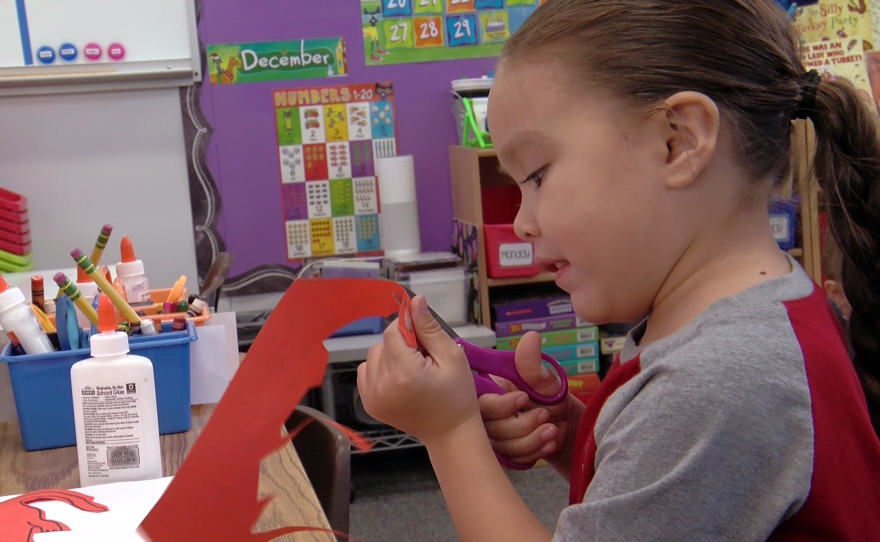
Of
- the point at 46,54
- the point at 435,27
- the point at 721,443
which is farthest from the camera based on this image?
the point at 435,27

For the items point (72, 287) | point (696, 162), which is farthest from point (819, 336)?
point (72, 287)

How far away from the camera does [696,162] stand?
0.65 meters

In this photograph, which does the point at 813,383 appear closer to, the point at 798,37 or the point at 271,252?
the point at 798,37

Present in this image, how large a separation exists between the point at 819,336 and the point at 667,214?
141 millimetres

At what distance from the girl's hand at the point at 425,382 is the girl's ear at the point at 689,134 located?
0.22 m

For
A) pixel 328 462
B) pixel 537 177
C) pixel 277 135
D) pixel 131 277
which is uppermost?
pixel 277 135

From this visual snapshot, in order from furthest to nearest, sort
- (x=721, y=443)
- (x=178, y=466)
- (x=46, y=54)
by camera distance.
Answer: (x=46, y=54) < (x=178, y=466) < (x=721, y=443)

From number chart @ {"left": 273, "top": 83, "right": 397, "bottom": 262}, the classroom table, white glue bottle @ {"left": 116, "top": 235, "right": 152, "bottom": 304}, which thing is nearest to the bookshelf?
number chart @ {"left": 273, "top": 83, "right": 397, "bottom": 262}

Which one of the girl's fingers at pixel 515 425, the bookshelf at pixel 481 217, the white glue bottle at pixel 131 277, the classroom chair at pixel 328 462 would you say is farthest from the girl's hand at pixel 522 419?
the bookshelf at pixel 481 217

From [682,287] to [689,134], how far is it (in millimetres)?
122

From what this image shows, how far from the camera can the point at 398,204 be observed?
2.58 meters

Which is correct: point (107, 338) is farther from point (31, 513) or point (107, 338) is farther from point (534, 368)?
point (534, 368)

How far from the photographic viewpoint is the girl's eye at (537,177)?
0.70 m

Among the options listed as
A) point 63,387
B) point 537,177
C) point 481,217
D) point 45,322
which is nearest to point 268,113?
point 481,217
